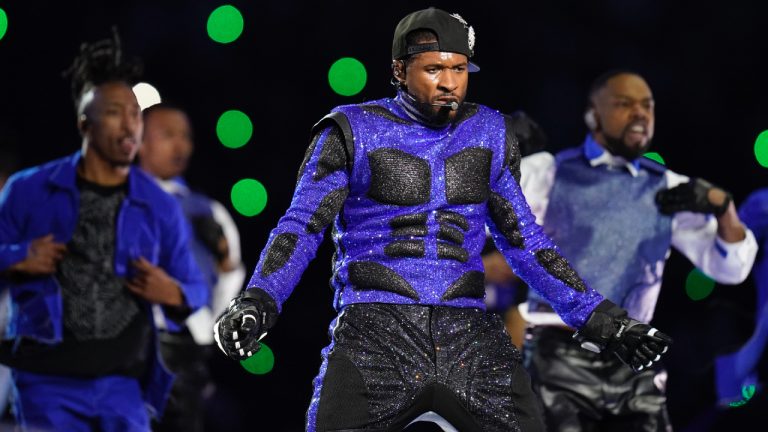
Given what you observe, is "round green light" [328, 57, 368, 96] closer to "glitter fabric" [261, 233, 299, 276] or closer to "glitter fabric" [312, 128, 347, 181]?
"glitter fabric" [312, 128, 347, 181]

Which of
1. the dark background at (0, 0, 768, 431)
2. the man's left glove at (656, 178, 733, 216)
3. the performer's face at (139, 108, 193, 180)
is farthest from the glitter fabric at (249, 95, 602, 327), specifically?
the dark background at (0, 0, 768, 431)

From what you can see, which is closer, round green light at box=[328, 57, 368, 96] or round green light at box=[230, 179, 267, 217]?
round green light at box=[328, 57, 368, 96]

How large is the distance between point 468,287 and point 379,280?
25 centimetres

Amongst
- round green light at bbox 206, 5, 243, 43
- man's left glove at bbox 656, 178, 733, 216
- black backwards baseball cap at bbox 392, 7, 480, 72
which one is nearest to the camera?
black backwards baseball cap at bbox 392, 7, 480, 72

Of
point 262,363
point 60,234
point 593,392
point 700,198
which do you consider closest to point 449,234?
point 593,392

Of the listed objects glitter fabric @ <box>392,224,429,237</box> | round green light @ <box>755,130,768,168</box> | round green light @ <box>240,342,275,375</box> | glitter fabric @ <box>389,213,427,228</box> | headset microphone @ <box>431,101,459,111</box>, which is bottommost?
round green light @ <box>240,342,275,375</box>

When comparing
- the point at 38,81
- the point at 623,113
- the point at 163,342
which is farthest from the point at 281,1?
the point at 623,113

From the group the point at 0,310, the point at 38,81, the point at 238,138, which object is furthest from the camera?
the point at 238,138

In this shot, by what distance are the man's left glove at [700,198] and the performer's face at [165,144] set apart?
296cm

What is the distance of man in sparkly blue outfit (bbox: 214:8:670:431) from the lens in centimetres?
319

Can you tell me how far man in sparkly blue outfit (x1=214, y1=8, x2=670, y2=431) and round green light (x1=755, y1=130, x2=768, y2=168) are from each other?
15.3 ft

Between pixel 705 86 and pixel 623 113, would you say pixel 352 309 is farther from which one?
pixel 705 86

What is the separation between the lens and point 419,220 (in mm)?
3332

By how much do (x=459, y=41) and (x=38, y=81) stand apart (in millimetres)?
5150
